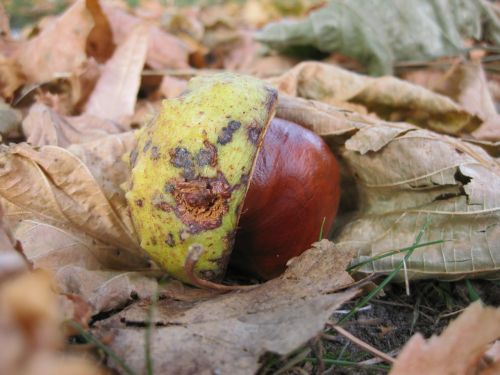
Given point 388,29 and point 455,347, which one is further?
point 388,29

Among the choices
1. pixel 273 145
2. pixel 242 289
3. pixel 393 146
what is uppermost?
pixel 273 145

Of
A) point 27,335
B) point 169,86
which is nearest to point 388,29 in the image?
Result: point 169,86

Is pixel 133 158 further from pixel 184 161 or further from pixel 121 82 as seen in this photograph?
pixel 121 82

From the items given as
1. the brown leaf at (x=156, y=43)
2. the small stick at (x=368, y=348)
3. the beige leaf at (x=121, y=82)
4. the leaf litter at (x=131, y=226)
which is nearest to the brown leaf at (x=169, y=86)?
the leaf litter at (x=131, y=226)

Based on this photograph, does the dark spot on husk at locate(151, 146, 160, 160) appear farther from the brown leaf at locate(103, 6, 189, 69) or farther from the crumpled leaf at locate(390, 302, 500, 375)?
the brown leaf at locate(103, 6, 189, 69)

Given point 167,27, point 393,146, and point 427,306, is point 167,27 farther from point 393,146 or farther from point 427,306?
point 427,306

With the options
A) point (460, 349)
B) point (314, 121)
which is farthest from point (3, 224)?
point (314, 121)

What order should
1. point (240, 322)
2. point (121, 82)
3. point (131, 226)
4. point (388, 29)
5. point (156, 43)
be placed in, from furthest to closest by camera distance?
point (156, 43) → point (388, 29) → point (121, 82) → point (131, 226) → point (240, 322)
